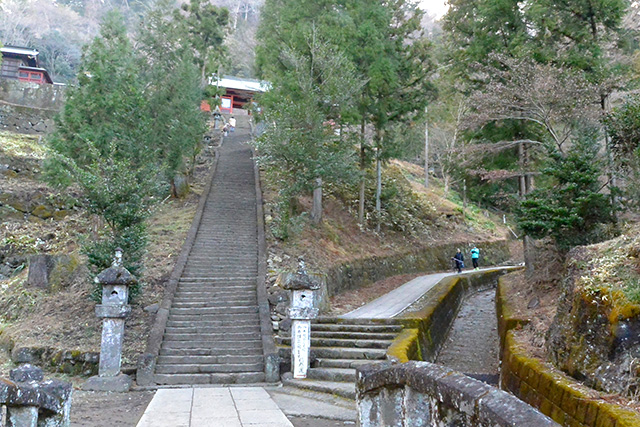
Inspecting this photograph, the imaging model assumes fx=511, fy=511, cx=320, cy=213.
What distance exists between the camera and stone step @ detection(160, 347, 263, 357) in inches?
433

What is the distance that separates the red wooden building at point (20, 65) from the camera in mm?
35812

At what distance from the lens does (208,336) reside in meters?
11.6

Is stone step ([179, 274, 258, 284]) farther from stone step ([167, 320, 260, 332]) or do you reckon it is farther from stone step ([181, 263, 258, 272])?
stone step ([167, 320, 260, 332])

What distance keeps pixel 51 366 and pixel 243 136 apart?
23857 mm

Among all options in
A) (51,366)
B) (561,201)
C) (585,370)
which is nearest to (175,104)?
(51,366)

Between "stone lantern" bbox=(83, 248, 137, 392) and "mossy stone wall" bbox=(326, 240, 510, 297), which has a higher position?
"mossy stone wall" bbox=(326, 240, 510, 297)

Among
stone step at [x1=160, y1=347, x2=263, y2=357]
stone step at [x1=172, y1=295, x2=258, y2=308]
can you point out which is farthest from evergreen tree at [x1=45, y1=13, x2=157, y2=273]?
stone step at [x1=160, y1=347, x2=263, y2=357]

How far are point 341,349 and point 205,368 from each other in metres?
2.84

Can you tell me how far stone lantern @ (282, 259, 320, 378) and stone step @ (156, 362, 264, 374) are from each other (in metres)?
1.03

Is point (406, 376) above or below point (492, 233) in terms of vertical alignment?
below

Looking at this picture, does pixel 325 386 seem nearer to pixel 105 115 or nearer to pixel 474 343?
pixel 474 343

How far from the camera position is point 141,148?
1566 cm

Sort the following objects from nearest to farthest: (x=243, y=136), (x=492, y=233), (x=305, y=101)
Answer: (x=305, y=101) < (x=492, y=233) < (x=243, y=136)

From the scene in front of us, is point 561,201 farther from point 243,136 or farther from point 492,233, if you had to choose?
point 243,136
